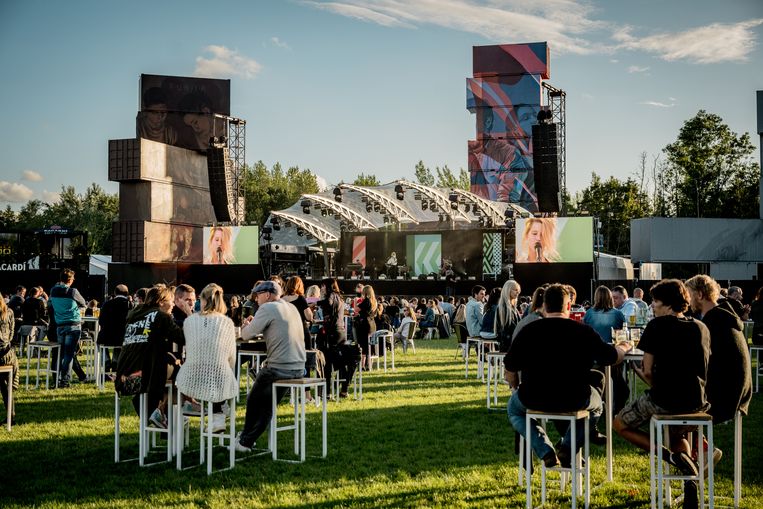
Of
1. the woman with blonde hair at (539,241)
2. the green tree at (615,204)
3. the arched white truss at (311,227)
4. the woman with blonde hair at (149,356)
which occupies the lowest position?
the woman with blonde hair at (149,356)

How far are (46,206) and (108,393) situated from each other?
205 ft

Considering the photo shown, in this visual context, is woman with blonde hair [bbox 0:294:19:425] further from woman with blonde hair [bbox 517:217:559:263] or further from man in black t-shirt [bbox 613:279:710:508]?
woman with blonde hair [bbox 517:217:559:263]

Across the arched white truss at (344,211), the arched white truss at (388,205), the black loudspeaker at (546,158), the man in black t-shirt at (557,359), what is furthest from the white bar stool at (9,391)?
the arched white truss at (388,205)

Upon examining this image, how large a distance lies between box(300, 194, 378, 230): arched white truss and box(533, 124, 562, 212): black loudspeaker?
10.5m

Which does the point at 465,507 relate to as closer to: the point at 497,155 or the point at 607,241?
the point at 497,155

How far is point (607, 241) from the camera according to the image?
49750 mm

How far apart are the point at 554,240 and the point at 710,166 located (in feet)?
92.9

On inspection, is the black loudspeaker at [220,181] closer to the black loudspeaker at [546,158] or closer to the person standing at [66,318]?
the black loudspeaker at [546,158]

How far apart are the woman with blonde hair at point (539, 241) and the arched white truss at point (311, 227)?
11237 mm

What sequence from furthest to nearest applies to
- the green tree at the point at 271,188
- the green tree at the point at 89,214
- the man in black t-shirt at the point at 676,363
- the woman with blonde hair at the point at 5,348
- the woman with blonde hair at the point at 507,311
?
1. the green tree at the point at 271,188
2. the green tree at the point at 89,214
3. the woman with blonde hair at the point at 507,311
4. the woman with blonde hair at the point at 5,348
5. the man in black t-shirt at the point at 676,363

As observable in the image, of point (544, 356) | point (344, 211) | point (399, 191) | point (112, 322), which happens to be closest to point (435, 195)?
point (399, 191)

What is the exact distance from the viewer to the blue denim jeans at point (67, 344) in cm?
1110

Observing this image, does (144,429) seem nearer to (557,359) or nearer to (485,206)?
(557,359)

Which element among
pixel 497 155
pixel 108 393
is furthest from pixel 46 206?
pixel 108 393
